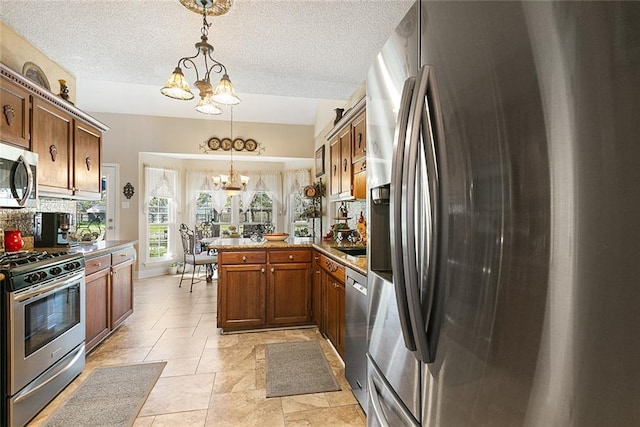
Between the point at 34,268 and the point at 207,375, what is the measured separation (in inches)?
54.5

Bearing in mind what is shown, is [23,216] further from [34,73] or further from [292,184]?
[292,184]

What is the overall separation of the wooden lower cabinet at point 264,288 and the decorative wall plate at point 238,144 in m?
3.56

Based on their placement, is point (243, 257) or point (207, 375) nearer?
point (207, 375)

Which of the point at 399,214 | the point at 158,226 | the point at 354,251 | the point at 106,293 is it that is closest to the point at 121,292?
the point at 106,293

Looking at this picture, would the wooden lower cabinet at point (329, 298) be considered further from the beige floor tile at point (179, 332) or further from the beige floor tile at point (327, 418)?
the beige floor tile at point (179, 332)

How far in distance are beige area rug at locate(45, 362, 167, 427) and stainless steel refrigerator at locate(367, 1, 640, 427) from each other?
1.94 metres

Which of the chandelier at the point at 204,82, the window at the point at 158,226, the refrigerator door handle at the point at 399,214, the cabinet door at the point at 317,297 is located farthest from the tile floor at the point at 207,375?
the window at the point at 158,226

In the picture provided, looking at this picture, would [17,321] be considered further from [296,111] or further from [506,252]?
[296,111]

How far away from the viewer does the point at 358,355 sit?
2.11 m

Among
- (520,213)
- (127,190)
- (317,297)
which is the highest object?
(127,190)

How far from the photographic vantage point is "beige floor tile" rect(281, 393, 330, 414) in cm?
213

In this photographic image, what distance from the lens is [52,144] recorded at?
287 cm

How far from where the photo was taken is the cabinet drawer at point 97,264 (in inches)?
108

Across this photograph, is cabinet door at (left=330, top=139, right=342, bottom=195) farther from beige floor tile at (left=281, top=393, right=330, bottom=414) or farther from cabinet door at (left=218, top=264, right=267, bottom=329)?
beige floor tile at (left=281, top=393, right=330, bottom=414)
